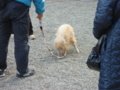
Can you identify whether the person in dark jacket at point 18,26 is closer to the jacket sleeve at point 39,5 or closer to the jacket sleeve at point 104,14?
the jacket sleeve at point 39,5

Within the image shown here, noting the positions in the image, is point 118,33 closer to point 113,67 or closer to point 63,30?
point 113,67

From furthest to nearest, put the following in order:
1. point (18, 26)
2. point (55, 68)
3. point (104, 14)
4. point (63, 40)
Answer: point (63, 40)
point (55, 68)
point (18, 26)
point (104, 14)

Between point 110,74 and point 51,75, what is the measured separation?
69.6 inches

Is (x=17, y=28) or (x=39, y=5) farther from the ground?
(x=39, y=5)

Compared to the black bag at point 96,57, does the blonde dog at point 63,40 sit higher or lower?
lower

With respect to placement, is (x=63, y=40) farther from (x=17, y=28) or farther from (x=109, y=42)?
(x=109, y=42)

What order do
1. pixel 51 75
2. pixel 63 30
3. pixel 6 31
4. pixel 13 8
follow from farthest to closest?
pixel 63 30 → pixel 51 75 → pixel 6 31 → pixel 13 8

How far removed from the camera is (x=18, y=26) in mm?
3025

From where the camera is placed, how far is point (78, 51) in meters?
4.39

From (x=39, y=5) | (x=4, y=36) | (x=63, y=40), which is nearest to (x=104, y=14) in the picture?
(x=39, y=5)

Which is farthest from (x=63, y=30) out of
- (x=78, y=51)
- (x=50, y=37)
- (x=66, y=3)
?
(x=66, y=3)

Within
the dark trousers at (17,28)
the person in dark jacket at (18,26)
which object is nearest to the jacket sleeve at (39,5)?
the person in dark jacket at (18,26)

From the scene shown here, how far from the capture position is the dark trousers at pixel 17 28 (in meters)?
2.93

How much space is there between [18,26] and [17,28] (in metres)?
0.03
